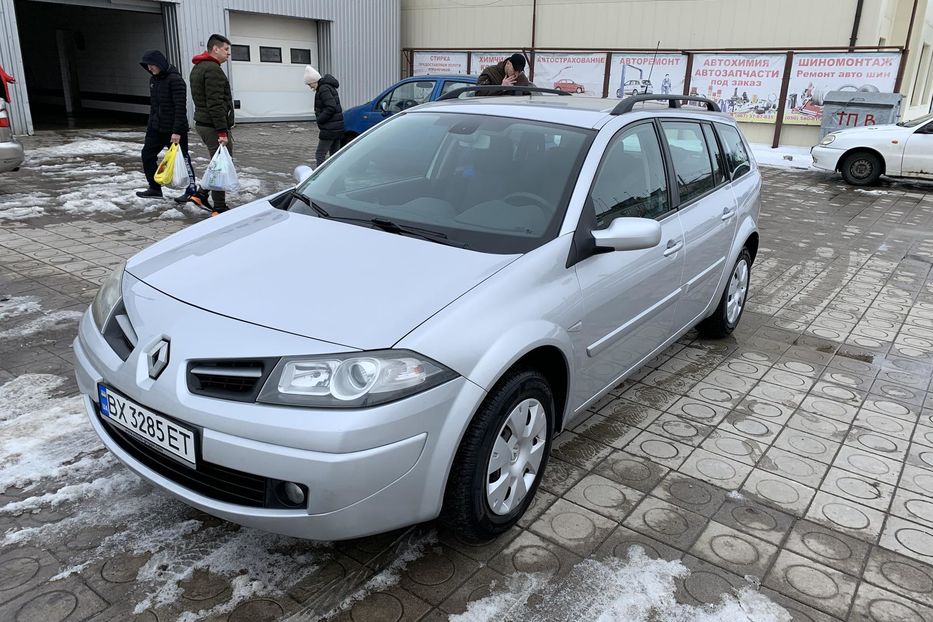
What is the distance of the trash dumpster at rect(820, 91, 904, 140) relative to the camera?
1449cm

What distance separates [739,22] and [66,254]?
647 inches

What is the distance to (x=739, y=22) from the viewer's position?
1730cm

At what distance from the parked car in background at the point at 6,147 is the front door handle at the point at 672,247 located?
7.73 meters

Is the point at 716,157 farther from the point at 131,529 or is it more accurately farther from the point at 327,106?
the point at 327,106

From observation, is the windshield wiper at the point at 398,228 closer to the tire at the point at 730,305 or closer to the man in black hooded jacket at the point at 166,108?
the tire at the point at 730,305

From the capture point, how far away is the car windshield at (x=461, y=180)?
3033 millimetres

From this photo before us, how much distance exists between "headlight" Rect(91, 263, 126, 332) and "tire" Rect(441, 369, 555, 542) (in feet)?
4.93

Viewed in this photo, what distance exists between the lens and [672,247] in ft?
12.4

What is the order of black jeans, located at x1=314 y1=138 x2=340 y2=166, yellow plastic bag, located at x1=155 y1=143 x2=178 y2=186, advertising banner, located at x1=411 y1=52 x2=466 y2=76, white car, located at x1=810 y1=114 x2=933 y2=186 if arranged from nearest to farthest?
yellow plastic bag, located at x1=155 y1=143 x2=178 y2=186 → black jeans, located at x1=314 y1=138 x2=340 y2=166 → white car, located at x1=810 y1=114 x2=933 y2=186 → advertising banner, located at x1=411 y1=52 x2=466 y2=76

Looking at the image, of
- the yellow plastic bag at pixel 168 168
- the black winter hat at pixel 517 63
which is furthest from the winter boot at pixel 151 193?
the black winter hat at pixel 517 63

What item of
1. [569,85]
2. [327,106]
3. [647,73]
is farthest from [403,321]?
[569,85]

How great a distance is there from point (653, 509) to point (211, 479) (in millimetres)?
1851

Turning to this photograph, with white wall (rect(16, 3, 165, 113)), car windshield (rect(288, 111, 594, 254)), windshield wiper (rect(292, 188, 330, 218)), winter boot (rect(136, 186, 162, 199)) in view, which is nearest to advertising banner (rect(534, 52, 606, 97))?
white wall (rect(16, 3, 165, 113))

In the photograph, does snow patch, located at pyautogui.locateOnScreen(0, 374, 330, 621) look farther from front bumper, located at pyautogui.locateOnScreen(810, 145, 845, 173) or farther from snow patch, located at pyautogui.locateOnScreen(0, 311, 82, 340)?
front bumper, located at pyautogui.locateOnScreen(810, 145, 845, 173)
